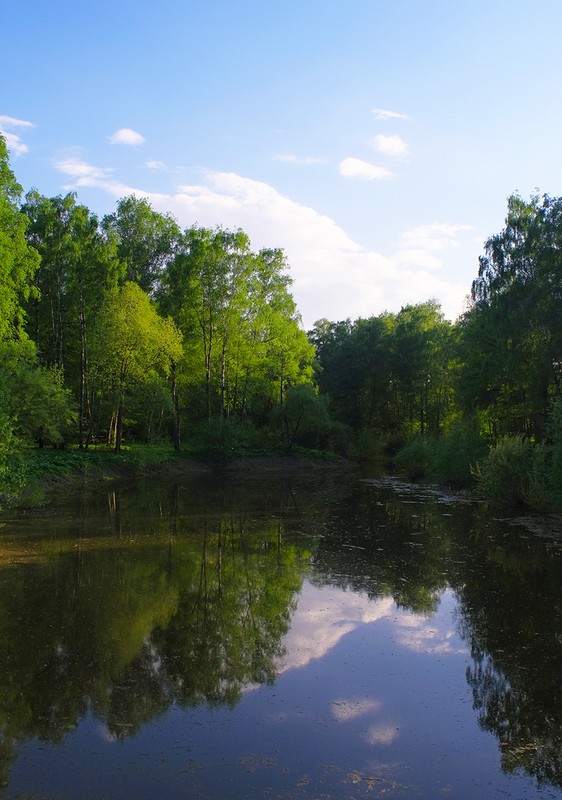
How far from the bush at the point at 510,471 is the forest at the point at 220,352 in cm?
6

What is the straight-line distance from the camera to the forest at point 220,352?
24469mm

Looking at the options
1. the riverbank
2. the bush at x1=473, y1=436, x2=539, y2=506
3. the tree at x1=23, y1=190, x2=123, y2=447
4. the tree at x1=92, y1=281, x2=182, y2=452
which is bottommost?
the riverbank

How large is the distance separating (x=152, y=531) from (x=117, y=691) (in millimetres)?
10938

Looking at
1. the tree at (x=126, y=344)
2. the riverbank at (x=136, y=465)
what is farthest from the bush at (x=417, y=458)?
the tree at (x=126, y=344)

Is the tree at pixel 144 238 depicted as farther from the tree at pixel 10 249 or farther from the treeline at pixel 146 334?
the tree at pixel 10 249

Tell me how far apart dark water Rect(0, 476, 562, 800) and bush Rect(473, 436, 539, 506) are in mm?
5838

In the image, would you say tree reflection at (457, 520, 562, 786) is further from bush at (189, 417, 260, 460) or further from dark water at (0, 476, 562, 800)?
bush at (189, 417, 260, 460)

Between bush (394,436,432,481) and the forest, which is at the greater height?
the forest

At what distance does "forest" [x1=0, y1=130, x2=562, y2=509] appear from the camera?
2447cm

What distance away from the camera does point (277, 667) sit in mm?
8328

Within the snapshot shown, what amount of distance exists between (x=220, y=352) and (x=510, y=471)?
1116 inches

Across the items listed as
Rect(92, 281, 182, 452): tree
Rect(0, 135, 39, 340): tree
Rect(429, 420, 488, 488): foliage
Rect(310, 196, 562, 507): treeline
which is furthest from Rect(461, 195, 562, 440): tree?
Rect(0, 135, 39, 340): tree

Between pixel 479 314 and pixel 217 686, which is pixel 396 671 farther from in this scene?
pixel 479 314

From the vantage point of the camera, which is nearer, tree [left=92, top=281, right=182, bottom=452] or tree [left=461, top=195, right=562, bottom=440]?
tree [left=461, top=195, right=562, bottom=440]
